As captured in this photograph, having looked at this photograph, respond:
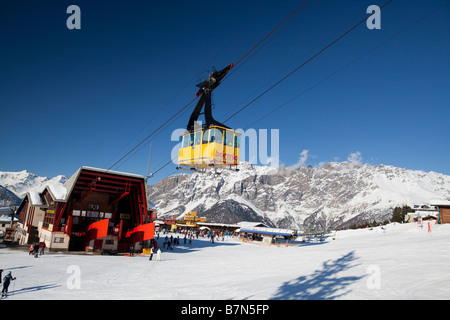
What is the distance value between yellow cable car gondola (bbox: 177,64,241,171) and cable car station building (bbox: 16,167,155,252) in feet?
55.7

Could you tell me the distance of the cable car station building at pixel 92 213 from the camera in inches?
1291

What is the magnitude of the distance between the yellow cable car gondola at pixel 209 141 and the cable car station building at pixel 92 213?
1697 cm

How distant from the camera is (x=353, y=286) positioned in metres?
14.3

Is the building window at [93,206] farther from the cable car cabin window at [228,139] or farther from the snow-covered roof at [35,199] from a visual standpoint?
the cable car cabin window at [228,139]

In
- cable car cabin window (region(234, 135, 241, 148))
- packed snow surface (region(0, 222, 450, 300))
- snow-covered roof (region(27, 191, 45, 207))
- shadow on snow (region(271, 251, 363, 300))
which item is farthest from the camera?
snow-covered roof (region(27, 191, 45, 207))

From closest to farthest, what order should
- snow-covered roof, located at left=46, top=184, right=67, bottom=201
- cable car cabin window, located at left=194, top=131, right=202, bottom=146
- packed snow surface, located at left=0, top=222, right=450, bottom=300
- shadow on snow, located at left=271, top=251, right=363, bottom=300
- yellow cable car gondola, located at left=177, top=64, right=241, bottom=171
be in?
1. shadow on snow, located at left=271, top=251, right=363, bottom=300
2. packed snow surface, located at left=0, top=222, right=450, bottom=300
3. yellow cable car gondola, located at left=177, top=64, right=241, bottom=171
4. cable car cabin window, located at left=194, top=131, right=202, bottom=146
5. snow-covered roof, located at left=46, top=184, right=67, bottom=201

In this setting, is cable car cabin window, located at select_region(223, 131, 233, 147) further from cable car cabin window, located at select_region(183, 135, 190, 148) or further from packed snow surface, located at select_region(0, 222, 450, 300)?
packed snow surface, located at select_region(0, 222, 450, 300)

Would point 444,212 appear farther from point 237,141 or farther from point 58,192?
point 58,192

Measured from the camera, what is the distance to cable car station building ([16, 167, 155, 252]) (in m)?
32.8

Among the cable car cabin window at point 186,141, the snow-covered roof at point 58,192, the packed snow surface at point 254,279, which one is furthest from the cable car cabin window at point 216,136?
the snow-covered roof at point 58,192

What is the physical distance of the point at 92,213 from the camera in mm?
35938

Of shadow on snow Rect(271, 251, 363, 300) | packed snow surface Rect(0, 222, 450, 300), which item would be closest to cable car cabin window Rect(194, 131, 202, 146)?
packed snow surface Rect(0, 222, 450, 300)

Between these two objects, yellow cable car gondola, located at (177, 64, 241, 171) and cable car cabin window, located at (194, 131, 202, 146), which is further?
cable car cabin window, located at (194, 131, 202, 146)
